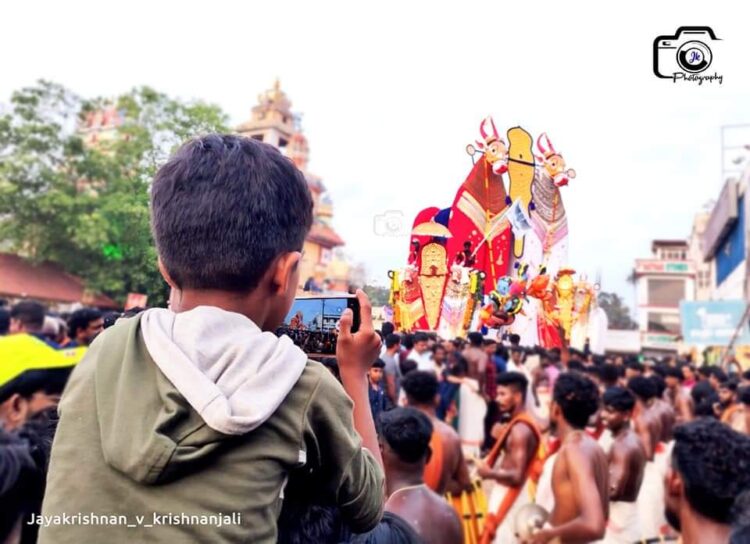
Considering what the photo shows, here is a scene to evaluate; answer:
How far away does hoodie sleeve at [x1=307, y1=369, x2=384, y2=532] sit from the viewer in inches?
41.3

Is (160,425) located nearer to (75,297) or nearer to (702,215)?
(75,297)

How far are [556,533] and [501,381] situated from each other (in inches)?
67.5

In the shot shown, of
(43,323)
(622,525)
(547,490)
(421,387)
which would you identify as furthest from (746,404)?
(43,323)

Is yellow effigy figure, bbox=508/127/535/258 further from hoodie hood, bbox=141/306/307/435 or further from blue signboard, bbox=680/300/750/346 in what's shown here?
blue signboard, bbox=680/300/750/346

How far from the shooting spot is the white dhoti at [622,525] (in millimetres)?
4414

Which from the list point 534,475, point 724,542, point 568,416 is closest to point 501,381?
point 534,475

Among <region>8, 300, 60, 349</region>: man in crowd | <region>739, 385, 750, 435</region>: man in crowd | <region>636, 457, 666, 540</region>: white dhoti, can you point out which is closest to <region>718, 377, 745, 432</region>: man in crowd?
<region>739, 385, 750, 435</region>: man in crowd

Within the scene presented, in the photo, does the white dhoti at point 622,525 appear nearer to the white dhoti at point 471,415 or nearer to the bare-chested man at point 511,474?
the bare-chested man at point 511,474

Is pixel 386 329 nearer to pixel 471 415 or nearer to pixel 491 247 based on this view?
pixel 491 247

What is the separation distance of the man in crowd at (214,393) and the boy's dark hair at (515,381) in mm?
4075

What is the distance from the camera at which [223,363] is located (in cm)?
99

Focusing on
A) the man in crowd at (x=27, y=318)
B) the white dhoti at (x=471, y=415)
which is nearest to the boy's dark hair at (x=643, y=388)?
the white dhoti at (x=471, y=415)

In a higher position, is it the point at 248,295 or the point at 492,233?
the point at 492,233

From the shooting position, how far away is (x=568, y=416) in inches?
160
